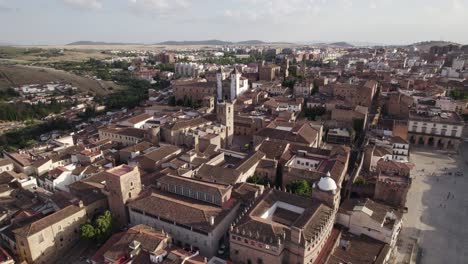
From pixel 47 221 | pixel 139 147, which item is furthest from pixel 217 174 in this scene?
pixel 47 221

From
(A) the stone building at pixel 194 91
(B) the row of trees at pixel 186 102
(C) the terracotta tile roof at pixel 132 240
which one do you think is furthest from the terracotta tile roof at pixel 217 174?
(A) the stone building at pixel 194 91

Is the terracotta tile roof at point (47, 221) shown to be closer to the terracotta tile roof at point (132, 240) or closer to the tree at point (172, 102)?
the terracotta tile roof at point (132, 240)

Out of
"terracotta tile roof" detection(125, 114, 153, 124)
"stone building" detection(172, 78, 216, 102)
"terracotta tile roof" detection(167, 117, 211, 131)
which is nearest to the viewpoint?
"terracotta tile roof" detection(167, 117, 211, 131)

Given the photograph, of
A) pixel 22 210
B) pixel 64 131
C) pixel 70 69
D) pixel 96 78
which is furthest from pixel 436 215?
pixel 70 69

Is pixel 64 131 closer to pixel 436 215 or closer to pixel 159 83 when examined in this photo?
pixel 159 83

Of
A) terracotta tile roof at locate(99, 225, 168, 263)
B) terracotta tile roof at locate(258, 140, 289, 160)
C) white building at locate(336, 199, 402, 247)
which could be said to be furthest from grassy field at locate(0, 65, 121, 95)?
white building at locate(336, 199, 402, 247)

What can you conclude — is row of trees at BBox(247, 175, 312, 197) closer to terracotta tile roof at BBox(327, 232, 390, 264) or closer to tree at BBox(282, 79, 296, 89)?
terracotta tile roof at BBox(327, 232, 390, 264)

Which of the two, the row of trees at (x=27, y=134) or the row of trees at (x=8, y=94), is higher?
the row of trees at (x=8, y=94)
